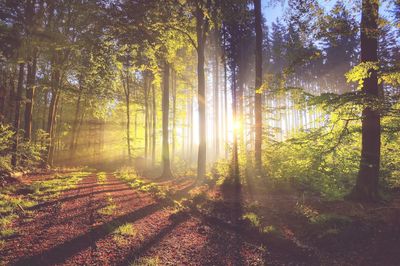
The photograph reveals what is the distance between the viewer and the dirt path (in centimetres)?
482

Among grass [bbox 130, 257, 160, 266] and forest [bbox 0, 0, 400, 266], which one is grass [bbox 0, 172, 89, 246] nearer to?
forest [bbox 0, 0, 400, 266]

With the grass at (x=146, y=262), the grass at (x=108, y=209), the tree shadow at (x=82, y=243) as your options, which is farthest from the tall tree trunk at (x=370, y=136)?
the grass at (x=108, y=209)

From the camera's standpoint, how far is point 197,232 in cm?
652

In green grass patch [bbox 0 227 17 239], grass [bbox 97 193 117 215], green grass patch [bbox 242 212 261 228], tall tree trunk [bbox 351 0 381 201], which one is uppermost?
tall tree trunk [bbox 351 0 381 201]

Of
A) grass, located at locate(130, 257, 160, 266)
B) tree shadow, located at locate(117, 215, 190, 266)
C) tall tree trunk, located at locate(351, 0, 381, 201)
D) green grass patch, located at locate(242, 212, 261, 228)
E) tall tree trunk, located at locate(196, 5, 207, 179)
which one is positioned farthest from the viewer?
tall tree trunk, located at locate(196, 5, 207, 179)

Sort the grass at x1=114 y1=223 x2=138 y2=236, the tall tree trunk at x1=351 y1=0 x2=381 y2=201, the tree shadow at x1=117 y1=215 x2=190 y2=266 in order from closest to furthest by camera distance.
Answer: the tree shadow at x1=117 y1=215 x2=190 y2=266, the grass at x1=114 y1=223 x2=138 y2=236, the tall tree trunk at x1=351 y1=0 x2=381 y2=201

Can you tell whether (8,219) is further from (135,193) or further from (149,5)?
(149,5)

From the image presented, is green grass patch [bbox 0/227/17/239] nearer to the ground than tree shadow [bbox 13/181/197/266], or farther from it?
farther from it

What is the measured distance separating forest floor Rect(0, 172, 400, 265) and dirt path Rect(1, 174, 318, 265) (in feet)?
0.06

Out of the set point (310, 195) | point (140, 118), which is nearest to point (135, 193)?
point (310, 195)

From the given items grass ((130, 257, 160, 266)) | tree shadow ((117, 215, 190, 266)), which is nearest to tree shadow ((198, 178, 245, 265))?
tree shadow ((117, 215, 190, 266))

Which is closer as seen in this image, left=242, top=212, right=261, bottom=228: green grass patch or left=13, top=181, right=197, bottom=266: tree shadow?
left=13, top=181, right=197, bottom=266: tree shadow

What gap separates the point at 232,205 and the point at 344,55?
36.3m

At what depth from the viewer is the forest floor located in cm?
496
